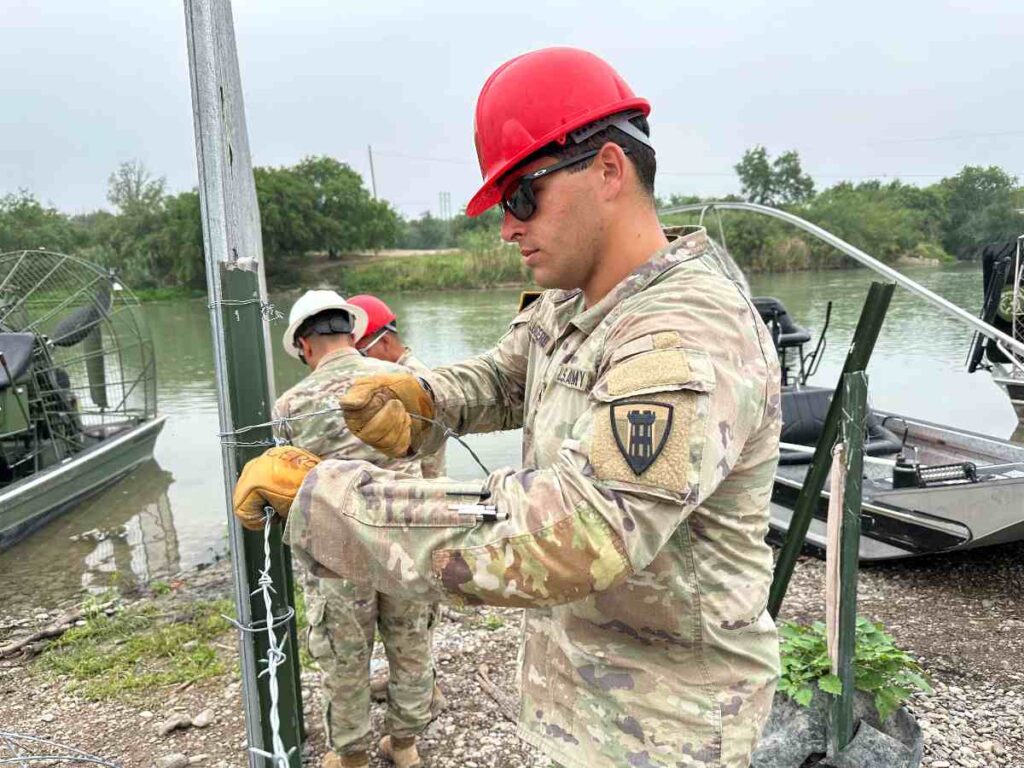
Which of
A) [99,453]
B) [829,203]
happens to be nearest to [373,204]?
[829,203]

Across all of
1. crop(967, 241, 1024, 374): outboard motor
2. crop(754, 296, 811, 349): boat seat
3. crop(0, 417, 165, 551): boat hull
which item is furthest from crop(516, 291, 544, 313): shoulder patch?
crop(967, 241, 1024, 374): outboard motor

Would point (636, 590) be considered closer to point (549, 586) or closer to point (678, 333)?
point (549, 586)

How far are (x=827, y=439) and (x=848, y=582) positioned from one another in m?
0.49

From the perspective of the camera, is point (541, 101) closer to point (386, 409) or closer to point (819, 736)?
point (386, 409)

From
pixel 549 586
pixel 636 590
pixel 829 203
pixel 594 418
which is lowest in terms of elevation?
pixel 636 590

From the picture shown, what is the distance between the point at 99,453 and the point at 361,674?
852 cm

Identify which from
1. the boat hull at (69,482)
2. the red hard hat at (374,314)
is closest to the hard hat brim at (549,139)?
the red hard hat at (374,314)

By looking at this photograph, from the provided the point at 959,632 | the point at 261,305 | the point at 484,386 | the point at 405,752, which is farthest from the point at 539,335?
the point at 959,632

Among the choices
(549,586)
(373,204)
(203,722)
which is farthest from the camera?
(373,204)

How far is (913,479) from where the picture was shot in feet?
18.7

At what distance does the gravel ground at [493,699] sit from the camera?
3420mm

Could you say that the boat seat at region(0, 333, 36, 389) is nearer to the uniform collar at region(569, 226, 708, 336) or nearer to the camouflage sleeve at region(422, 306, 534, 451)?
the camouflage sleeve at region(422, 306, 534, 451)

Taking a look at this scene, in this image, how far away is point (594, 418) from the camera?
1.27 metres

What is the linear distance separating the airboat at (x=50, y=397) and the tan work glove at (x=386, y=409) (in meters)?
7.53
